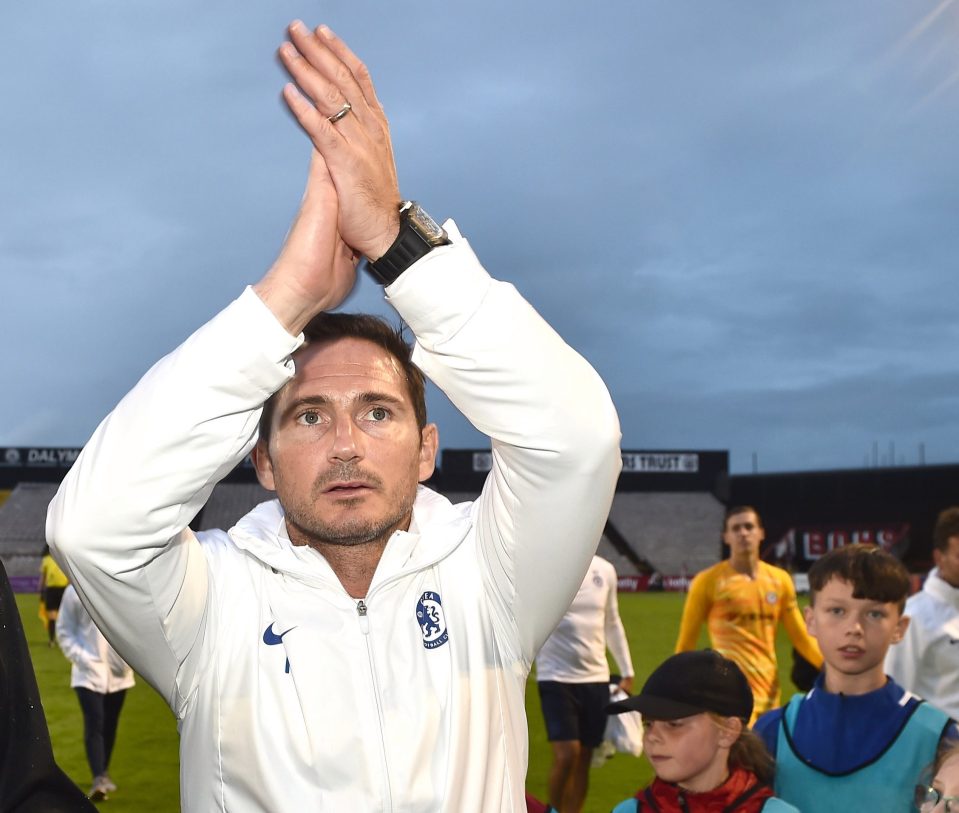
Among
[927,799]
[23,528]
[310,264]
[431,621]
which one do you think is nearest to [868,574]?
[927,799]

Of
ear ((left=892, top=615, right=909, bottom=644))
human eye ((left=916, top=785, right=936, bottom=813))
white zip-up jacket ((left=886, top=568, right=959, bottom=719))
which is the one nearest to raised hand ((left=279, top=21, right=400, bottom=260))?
human eye ((left=916, top=785, right=936, bottom=813))

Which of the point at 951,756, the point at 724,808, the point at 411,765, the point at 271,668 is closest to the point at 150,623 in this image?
the point at 271,668

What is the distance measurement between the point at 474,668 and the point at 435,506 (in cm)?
40

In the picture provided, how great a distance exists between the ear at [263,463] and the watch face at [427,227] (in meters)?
0.61

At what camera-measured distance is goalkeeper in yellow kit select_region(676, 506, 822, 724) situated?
297 inches

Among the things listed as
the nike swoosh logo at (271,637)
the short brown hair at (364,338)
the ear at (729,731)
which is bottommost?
the ear at (729,731)

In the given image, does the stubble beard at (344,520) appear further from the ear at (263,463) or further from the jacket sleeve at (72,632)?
the jacket sleeve at (72,632)

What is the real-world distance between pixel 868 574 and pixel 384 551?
2295mm

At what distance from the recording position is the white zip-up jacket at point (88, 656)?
336 inches

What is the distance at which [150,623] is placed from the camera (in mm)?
1935

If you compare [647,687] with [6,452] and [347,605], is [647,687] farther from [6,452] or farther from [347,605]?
[6,452]

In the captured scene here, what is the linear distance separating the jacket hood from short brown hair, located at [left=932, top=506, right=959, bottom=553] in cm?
466

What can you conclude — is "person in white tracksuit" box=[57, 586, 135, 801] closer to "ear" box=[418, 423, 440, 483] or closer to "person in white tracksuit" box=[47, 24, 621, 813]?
"ear" box=[418, 423, 440, 483]

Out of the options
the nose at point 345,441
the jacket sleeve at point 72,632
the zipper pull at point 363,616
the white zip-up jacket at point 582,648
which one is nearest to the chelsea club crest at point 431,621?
the zipper pull at point 363,616
